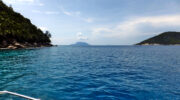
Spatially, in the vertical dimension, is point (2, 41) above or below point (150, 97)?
above

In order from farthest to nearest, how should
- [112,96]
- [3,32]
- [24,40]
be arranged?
[24,40] → [3,32] → [112,96]

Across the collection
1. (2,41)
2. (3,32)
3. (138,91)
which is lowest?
(138,91)

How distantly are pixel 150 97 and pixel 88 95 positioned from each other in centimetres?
533

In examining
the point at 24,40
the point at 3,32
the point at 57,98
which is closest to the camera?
the point at 57,98

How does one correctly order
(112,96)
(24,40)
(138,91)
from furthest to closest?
1. (24,40)
2. (138,91)
3. (112,96)

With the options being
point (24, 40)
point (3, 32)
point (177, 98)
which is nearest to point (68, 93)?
point (177, 98)

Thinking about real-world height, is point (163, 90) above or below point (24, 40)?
below

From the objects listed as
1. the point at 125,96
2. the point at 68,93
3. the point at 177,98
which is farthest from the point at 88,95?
the point at 177,98

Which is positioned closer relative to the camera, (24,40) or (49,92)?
(49,92)

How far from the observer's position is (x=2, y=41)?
245 feet

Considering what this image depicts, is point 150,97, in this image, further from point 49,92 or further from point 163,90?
point 49,92

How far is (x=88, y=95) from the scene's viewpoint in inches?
379

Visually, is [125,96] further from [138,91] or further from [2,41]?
[2,41]

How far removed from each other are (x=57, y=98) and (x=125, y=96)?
19.0ft
